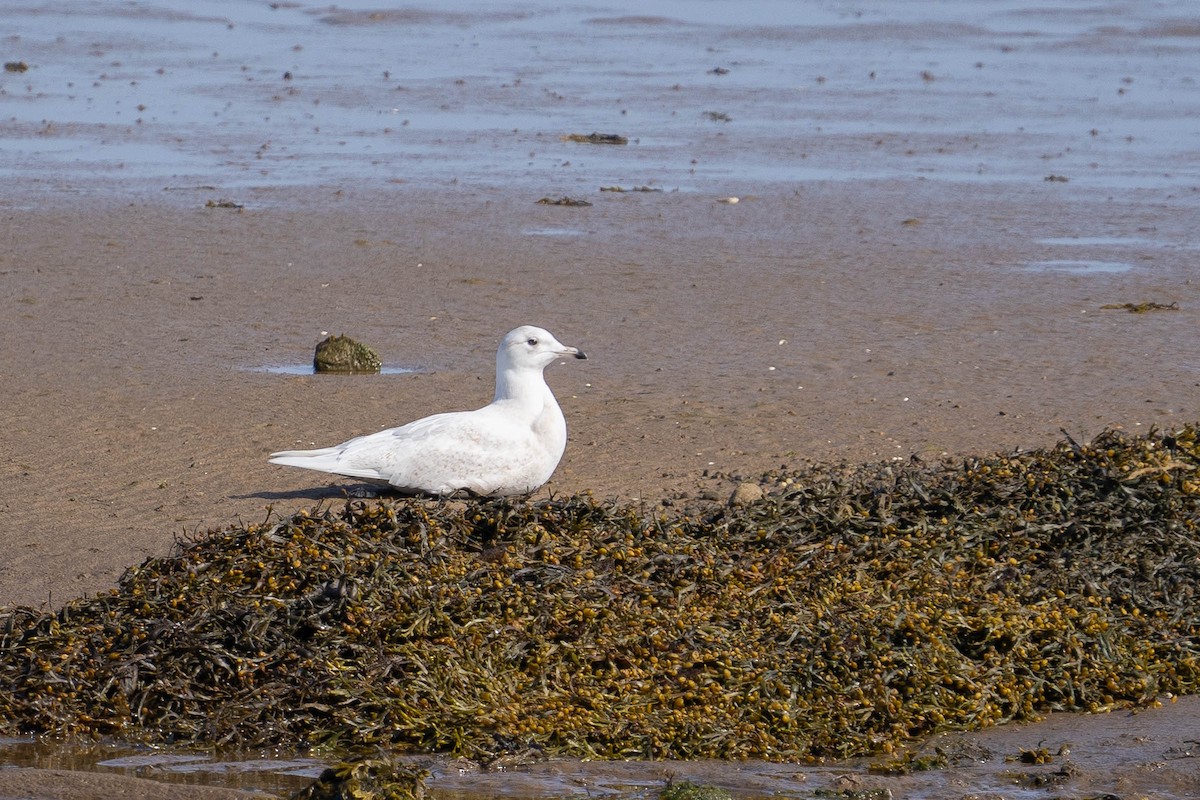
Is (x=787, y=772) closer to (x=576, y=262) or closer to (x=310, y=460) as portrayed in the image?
(x=310, y=460)

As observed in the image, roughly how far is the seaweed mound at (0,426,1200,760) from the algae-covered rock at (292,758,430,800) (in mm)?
376

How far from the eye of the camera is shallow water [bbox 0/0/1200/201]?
660 inches

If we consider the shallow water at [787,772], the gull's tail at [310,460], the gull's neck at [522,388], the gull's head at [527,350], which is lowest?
the shallow water at [787,772]

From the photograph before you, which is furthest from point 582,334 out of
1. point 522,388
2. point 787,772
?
point 787,772

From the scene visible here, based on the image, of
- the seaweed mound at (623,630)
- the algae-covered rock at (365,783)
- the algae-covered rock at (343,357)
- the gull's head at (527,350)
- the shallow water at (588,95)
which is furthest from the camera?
the shallow water at (588,95)

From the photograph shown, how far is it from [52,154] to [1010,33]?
54.2 feet

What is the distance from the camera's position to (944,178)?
16516 millimetres

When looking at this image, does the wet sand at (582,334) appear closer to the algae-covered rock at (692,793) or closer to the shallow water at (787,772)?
the shallow water at (787,772)

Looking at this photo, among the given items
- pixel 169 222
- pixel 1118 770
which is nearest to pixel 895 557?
pixel 1118 770

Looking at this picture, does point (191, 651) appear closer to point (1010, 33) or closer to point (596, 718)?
point (596, 718)

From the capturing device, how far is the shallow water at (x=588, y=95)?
16766 mm

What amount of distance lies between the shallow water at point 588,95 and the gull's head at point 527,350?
798 centimetres

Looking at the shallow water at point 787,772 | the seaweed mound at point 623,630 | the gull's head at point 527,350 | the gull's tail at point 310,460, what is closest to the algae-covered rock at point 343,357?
the gull's head at point 527,350

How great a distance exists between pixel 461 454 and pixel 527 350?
65 cm
